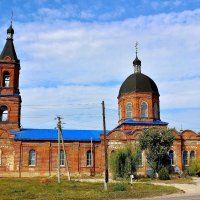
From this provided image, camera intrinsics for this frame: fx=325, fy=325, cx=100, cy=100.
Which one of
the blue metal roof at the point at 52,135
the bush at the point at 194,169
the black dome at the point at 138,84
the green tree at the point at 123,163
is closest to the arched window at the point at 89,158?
the blue metal roof at the point at 52,135

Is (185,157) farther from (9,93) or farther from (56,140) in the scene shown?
(9,93)

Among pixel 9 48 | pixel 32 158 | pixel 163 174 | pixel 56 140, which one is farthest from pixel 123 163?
pixel 9 48

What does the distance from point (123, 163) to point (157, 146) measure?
4.87m

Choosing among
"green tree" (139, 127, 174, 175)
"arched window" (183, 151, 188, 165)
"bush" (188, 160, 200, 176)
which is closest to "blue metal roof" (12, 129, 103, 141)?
"green tree" (139, 127, 174, 175)

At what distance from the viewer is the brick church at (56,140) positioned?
42.7 meters

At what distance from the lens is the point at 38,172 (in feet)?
140

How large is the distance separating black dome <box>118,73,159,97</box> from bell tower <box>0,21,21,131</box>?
599 inches

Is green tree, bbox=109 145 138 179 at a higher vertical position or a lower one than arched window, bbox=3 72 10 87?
lower

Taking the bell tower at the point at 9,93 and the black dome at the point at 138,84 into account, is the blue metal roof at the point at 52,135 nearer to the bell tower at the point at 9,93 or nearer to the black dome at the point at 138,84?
the bell tower at the point at 9,93

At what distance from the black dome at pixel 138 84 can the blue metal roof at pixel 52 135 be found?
7.60 m

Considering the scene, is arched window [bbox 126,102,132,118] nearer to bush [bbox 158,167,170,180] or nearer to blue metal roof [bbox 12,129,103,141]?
blue metal roof [bbox 12,129,103,141]

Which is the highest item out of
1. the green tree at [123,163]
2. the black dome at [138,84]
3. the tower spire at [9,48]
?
the tower spire at [9,48]

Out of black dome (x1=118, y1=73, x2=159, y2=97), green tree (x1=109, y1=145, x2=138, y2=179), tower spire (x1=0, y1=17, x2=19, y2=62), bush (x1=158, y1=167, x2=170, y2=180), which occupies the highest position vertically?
tower spire (x1=0, y1=17, x2=19, y2=62)

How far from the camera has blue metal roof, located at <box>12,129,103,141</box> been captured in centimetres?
4353
